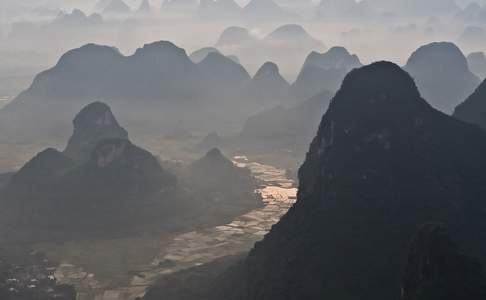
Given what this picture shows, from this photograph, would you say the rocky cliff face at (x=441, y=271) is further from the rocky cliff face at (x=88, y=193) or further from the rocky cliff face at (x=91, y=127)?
the rocky cliff face at (x=91, y=127)

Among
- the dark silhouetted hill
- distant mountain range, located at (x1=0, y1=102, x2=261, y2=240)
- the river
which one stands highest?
the dark silhouetted hill

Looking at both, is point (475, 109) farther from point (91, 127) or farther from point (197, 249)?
point (91, 127)

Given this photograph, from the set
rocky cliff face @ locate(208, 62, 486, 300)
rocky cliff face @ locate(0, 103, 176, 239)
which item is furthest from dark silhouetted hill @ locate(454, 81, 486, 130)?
rocky cliff face @ locate(0, 103, 176, 239)

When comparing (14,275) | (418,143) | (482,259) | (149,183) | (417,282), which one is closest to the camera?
(417,282)

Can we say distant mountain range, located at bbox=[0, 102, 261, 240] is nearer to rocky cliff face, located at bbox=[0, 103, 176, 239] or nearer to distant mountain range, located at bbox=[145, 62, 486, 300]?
rocky cliff face, located at bbox=[0, 103, 176, 239]

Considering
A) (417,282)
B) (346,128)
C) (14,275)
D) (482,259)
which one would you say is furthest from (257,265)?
(14,275)

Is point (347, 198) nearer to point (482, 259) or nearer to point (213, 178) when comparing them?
point (482, 259)

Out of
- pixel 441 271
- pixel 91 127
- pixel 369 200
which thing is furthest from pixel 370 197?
pixel 91 127
